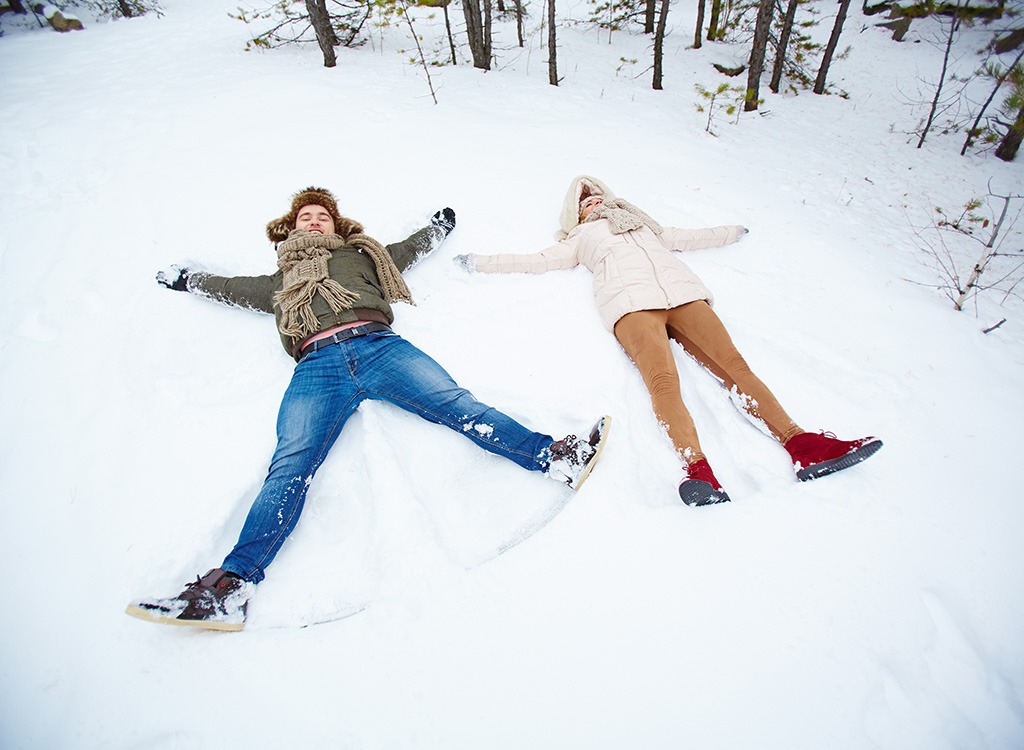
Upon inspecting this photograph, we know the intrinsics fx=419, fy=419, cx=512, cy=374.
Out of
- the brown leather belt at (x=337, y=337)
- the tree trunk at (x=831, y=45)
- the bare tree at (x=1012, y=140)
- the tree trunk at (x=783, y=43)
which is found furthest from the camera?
the tree trunk at (x=831, y=45)

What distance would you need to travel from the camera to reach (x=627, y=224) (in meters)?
2.87

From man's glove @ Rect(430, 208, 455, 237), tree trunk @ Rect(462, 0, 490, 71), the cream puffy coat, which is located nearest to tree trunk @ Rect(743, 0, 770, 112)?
tree trunk @ Rect(462, 0, 490, 71)

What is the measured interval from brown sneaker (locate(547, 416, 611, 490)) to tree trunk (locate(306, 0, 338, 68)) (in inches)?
279

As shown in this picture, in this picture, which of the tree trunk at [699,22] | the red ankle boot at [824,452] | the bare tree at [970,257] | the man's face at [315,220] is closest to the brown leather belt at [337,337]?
the man's face at [315,220]

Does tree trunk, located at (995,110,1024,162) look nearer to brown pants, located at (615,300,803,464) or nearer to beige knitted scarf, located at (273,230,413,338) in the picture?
brown pants, located at (615,300,803,464)

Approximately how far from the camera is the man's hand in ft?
9.79

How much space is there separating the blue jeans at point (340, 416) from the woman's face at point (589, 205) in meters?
1.81

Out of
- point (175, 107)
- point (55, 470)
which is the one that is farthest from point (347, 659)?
point (175, 107)

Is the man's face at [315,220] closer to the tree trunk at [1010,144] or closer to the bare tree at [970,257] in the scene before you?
the bare tree at [970,257]

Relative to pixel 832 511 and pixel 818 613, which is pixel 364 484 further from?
pixel 832 511

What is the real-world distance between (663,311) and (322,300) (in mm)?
1997

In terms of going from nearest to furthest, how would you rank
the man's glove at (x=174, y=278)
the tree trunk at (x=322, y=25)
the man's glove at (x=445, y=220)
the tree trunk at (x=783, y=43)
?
the man's glove at (x=174, y=278) → the man's glove at (x=445, y=220) → the tree trunk at (x=322, y=25) → the tree trunk at (x=783, y=43)

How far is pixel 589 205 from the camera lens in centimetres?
326

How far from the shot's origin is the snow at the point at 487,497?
1.39m
